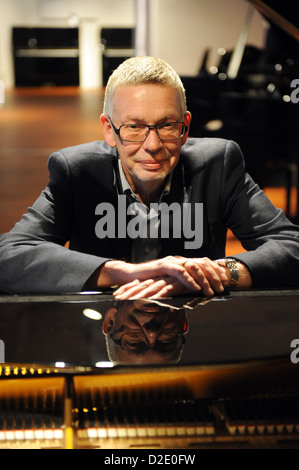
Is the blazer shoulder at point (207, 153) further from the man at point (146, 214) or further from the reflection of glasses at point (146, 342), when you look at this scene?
the reflection of glasses at point (146, 342)

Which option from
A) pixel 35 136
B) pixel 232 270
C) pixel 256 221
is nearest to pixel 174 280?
pixel 232 270

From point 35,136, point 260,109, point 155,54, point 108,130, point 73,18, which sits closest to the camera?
point 108,130

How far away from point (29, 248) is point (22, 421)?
618 mm

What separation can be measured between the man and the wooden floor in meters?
2.26

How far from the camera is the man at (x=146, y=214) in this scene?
4.95ft

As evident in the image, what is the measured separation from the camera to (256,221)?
188 cm

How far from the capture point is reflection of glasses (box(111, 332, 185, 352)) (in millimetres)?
1031

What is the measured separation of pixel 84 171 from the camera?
1854mm

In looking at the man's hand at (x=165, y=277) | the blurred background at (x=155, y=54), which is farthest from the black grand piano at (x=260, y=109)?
the man's hand at (x=165, y=277)

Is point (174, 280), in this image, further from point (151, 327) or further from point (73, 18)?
point (73, 18)

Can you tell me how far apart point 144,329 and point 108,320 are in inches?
3.2

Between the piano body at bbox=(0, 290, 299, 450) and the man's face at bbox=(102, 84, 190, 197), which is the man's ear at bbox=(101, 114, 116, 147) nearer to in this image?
the man's face at bbox=(102, 84, 190, 197)

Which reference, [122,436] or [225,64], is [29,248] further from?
[225,64]

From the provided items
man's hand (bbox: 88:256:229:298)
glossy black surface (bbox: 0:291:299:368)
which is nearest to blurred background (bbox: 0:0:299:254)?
man's hand (bbox: 88:256:229:298)
